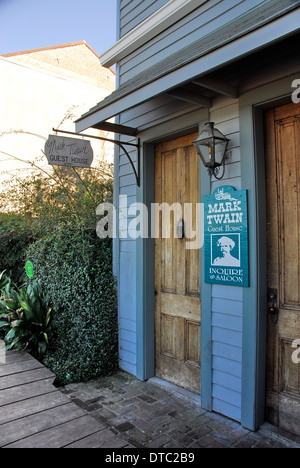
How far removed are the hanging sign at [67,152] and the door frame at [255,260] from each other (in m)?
1.93

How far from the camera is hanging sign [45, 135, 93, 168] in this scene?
3750mm

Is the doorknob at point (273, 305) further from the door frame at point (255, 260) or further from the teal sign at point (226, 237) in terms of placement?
the teal sign at point (226, 237)

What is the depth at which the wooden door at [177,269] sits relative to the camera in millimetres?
3449

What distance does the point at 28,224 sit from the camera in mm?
5816

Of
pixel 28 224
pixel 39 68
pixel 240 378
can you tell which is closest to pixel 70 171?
pixel 28 224

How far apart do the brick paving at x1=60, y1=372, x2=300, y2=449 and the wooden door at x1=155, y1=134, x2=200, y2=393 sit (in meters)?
0.27

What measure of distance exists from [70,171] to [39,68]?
7.38m

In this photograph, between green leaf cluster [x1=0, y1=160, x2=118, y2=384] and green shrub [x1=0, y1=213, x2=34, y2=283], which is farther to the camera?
green shrub [x1=0, y1=213, x2=34, y2=283]

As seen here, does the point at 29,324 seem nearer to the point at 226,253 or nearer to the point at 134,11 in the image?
the point at 226,253

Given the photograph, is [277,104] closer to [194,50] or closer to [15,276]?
[194,50]

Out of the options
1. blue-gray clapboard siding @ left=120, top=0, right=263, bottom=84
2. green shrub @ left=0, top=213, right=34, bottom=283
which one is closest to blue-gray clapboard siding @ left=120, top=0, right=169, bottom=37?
blue-gray clapboard siding @ left=120, top=0, right=263, bottom=84

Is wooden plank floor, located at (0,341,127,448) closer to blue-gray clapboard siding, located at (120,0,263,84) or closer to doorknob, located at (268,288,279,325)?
doorknob, located at (268,288,279,325)
